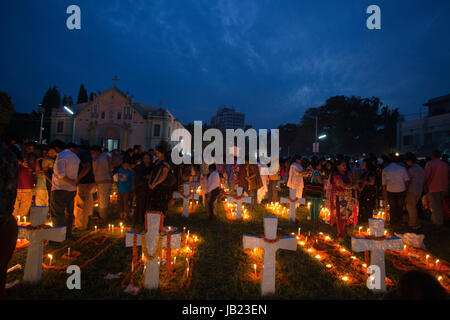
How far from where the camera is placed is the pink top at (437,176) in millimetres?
7340

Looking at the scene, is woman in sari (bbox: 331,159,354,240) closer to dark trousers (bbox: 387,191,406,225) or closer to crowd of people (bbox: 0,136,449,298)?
crowd of people (bbox: 0,136,449,298)

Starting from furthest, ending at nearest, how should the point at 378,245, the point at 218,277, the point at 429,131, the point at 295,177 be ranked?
the point at 429,131 → the point at 295,177 → the point at 218,277 → the point at 378,245

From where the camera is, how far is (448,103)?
3069cm

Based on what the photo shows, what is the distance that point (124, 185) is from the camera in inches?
290

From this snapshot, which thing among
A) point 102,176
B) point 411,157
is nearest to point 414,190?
point 411,157

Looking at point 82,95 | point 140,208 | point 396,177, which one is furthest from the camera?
point 82,95

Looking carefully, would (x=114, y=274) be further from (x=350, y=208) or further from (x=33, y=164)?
(x=350, y=208)

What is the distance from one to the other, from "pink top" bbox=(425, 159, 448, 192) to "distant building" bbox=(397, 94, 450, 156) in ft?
77.1

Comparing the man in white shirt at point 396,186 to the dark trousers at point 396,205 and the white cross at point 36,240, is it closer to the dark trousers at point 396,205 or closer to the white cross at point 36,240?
the dark trousers at point 396,205

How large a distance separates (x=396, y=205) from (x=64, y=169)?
917 cm

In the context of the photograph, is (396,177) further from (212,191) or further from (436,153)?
(212,191)

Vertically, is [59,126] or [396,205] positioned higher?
[59,126]
